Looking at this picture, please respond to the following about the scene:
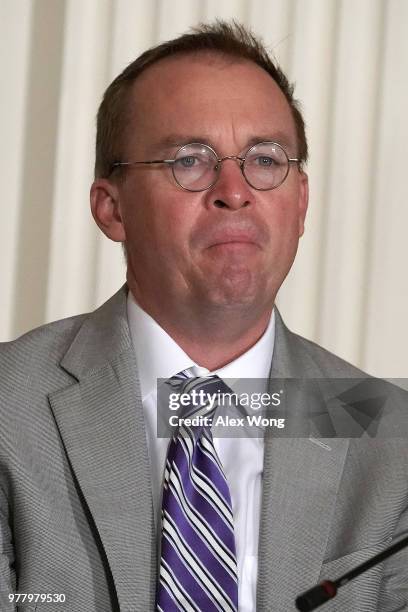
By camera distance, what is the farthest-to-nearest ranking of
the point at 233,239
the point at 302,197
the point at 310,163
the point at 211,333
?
the point at 310,163 → the point at 302,197 → the point at 211,333 → the point at 233,239

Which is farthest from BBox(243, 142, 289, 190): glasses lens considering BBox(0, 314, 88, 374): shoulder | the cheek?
BBox(0, 314, 88, 374): shoulder

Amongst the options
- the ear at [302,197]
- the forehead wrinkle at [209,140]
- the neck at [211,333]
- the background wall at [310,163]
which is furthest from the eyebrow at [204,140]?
the background wall at [310,163]

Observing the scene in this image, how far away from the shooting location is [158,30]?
2410 millimetres

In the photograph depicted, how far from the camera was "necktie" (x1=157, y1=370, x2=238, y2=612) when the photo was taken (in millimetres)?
1468

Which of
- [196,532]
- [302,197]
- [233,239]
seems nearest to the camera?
[196,532]

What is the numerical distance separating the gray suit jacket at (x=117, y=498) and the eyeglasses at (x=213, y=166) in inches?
9.9

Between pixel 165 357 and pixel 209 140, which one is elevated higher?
pixel 209 140

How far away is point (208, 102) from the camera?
5.53 ft

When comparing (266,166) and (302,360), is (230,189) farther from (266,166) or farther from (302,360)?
(302,360)

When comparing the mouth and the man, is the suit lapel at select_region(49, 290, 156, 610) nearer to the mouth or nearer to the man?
the man

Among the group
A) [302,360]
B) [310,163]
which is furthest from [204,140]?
[310,163]

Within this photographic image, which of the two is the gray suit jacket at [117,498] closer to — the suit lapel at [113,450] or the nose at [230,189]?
the suit lapel at [113,450]

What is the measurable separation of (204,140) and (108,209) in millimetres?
273

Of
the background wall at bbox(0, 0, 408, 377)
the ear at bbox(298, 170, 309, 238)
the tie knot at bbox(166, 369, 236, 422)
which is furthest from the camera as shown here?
the background wall at bbox(0, 0, 408, 377)
